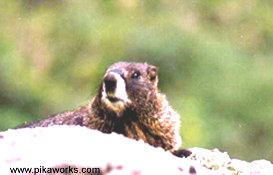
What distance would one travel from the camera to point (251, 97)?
1612 centimetres

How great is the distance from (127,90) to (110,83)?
0.27 m

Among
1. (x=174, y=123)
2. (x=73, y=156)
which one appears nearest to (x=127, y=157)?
(x=73, y=156)

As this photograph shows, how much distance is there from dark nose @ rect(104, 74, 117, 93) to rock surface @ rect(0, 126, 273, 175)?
0.61 m

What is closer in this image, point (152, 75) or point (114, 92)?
point (114, 92)

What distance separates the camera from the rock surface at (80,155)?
13.4ft

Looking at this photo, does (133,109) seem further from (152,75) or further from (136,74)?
(152,75)

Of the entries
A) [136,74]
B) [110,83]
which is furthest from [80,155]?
[136,74]

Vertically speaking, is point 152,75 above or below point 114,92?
above

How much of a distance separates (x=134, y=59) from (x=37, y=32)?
3761 mm

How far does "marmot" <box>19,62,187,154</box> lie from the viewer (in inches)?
223

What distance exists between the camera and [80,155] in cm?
423

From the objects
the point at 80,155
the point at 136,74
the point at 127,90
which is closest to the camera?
the point at 80,155

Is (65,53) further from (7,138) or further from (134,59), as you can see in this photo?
(7,138)

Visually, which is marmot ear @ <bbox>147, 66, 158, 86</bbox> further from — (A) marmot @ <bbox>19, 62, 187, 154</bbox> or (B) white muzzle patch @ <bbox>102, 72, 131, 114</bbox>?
(B) white muzzle patch @ <bbox>102, 72, 131, 114</bbox>
